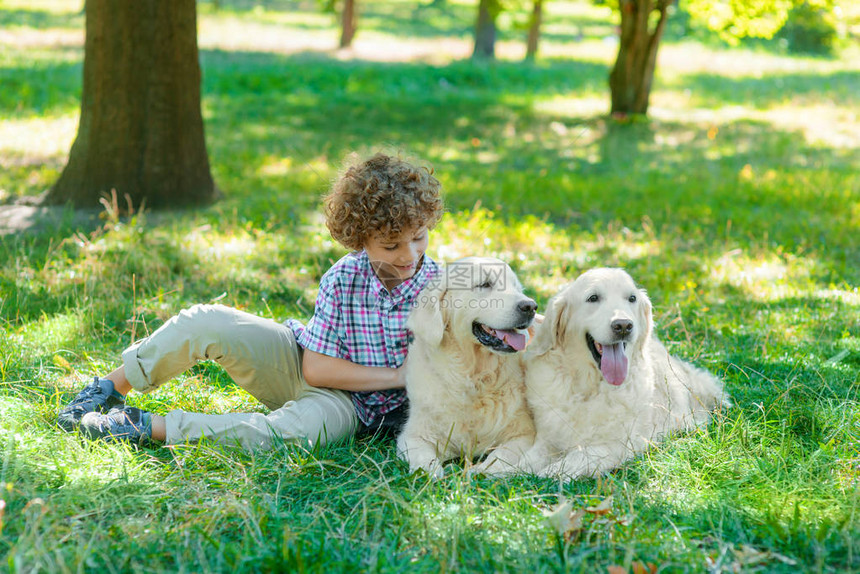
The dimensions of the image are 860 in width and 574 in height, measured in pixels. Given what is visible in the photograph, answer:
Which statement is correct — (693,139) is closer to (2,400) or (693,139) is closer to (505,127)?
(505,127)

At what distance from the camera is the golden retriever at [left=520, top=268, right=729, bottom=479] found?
3.31m

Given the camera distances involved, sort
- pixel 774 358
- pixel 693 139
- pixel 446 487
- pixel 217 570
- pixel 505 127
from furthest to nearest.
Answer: pixel 505 127, pixel 693 139, pixel 774 358, pixel 446 487, pixel 217 570

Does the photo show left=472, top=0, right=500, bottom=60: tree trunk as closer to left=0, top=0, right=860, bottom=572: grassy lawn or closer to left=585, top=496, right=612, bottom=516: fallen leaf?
left=0, top=0, right=860, bottom=572: grassy lawn

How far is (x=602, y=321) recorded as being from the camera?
326 centimetres

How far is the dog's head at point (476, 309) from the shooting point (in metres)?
3.29

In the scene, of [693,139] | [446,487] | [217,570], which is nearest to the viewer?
[217,570]

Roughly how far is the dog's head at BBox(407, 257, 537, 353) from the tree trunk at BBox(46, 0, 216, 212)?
4.56 m

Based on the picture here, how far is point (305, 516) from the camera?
2.82m

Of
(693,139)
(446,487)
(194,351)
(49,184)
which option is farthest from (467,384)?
(693,139)

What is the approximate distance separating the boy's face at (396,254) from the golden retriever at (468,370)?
257 mm

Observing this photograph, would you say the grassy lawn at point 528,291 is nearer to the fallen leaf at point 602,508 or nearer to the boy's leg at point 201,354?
the fallen leaf at point 602,508

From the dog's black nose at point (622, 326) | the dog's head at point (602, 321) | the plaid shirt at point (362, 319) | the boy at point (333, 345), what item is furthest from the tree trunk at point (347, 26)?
the dog's black nose at point (622, 326)

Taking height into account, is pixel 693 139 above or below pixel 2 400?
above

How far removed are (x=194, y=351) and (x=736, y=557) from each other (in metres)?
2.46
